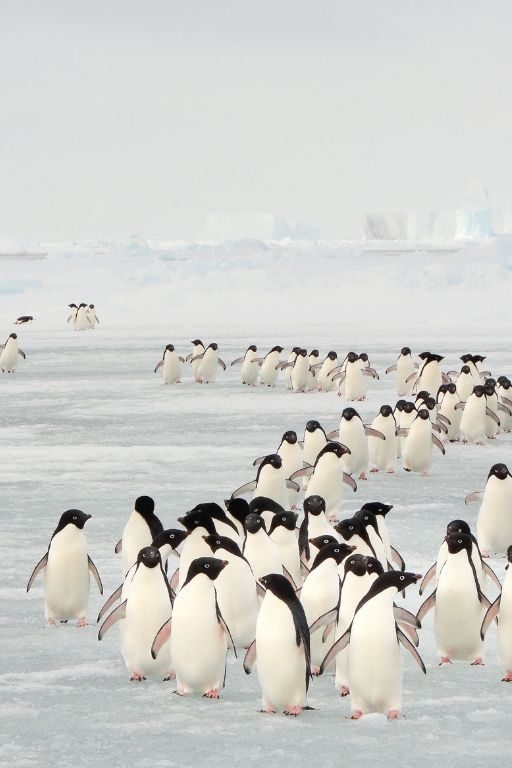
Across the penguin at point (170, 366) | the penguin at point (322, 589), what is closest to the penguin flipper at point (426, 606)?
the penguin at point (322, 589)

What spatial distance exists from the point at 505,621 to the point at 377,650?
70 cm

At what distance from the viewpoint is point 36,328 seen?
1414 inches

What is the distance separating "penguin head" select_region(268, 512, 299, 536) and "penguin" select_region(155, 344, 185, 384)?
12.2m

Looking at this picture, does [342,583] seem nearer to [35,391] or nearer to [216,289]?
[35,391]

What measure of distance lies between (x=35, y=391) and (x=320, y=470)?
10.3 m

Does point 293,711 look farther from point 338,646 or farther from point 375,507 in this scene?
point 375,507

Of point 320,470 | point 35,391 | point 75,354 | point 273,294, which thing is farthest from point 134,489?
point 273,294

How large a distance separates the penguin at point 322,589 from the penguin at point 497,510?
7.46ft

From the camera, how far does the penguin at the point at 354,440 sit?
9.77 m

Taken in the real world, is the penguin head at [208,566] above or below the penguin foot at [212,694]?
above

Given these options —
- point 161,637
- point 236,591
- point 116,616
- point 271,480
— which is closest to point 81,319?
point 271,480

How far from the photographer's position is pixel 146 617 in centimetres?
492

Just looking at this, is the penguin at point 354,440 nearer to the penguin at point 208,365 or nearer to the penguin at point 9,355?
the penguin at point 208,365

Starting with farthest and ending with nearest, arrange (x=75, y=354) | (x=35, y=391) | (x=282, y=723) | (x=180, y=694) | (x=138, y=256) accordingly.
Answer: (x=138, y=256) → (x=75, y=354) → (x=35, y=391) → (x=180, y=694) → (x=282, y=723)
